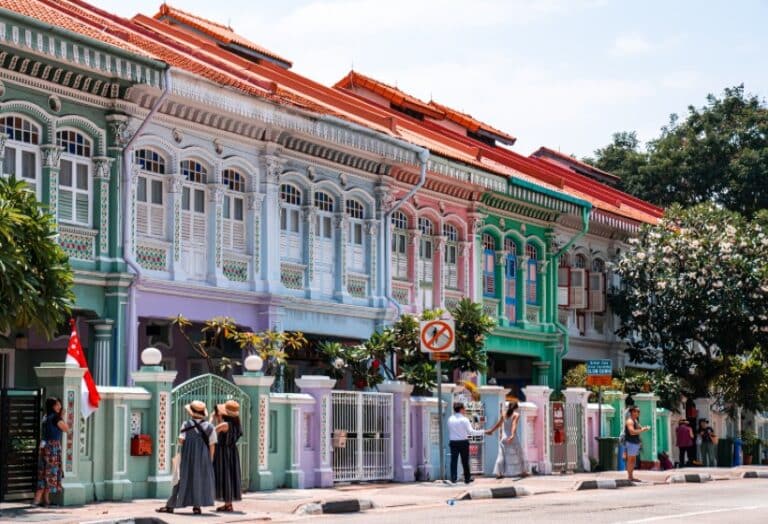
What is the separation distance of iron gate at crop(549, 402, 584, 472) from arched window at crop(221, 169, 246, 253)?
301 inches

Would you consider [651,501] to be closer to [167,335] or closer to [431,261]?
[167,335]

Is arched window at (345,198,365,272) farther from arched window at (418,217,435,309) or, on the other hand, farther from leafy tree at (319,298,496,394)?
leafy tree at (319,298,496,394)

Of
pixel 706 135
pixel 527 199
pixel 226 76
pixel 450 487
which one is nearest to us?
pixel 450 487

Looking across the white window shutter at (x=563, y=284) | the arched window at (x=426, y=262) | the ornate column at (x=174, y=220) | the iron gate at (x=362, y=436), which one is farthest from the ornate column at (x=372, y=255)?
the white window shutter at (x=563, y=284)

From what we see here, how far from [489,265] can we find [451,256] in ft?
5.76

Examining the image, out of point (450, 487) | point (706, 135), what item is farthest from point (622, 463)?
point (706, 135)

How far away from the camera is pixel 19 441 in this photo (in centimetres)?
1878

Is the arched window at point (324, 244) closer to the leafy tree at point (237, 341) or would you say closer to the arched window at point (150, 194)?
the leafy tree at point (237, 341)

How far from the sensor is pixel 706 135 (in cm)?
5141

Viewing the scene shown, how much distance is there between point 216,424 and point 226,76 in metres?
10.1

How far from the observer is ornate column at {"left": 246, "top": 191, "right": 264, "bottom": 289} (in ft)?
90.0

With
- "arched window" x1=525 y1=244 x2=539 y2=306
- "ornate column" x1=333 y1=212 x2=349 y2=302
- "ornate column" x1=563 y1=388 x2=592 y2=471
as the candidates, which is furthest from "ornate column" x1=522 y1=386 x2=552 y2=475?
"arched window" x1=525 y1=244 x2=539 y2=306

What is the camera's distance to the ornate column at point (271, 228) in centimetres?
2762

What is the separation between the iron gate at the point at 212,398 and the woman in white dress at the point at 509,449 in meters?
6.11
